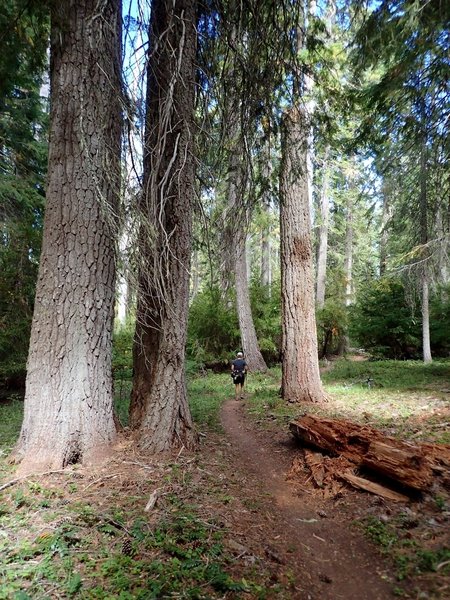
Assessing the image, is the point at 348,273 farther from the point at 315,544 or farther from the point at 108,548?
the point at 108,548

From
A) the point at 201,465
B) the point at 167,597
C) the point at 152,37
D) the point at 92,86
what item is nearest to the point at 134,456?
the point at 201,465

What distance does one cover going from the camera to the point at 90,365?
4.21 meters

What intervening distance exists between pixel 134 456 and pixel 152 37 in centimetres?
526

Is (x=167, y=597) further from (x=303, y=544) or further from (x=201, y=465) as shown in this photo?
(x=201, y=465)

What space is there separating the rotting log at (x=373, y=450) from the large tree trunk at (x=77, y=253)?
104 inches

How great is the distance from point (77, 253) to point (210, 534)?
10.4ft

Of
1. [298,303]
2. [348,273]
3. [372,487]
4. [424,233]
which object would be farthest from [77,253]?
[348,273]

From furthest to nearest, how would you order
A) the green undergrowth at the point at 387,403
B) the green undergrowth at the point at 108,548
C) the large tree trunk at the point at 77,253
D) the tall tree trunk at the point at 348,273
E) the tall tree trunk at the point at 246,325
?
the tall tree trunk at the point at 348,273 < the tall tree trunk at the point at 246,325 < the green undergrowth at the point at 387,403 < the large tree trunk at the point at 77,253 < the green undergrowth at the point at 108,548

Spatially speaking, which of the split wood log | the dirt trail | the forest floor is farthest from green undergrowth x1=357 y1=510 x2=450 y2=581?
the split wood log

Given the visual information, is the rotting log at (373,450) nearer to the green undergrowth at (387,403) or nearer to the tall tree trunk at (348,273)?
the green undergrowth at (387,403)

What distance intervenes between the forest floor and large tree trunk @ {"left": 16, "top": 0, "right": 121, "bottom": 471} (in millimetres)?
480

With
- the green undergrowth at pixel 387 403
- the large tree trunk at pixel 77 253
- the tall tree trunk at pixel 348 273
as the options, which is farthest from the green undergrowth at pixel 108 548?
the tall tree trunk at pixel 348 273

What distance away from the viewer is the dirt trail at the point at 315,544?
106 inches

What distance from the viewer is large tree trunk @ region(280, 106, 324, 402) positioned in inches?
311
